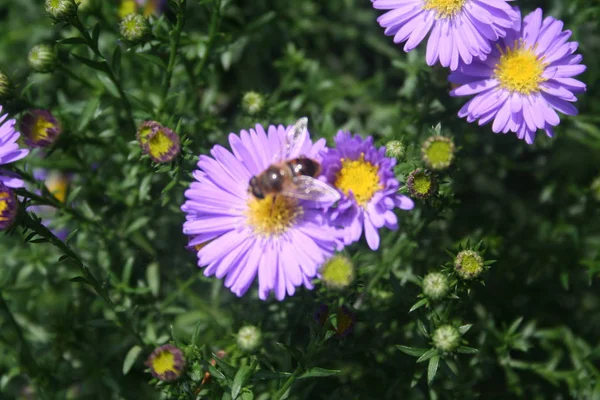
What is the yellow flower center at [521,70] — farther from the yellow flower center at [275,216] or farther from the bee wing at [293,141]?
the yellow flower center at [275,216]

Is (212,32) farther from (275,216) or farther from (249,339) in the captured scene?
(249,339)

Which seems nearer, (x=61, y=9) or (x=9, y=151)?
(x=9, y=151)

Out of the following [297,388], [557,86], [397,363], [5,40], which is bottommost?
[297,388]

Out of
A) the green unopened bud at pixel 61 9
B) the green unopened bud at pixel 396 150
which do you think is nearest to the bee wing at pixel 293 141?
the green unopened bud at pixel 396 150

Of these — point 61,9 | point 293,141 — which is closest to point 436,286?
point 293,141

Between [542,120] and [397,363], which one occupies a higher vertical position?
[542,120]

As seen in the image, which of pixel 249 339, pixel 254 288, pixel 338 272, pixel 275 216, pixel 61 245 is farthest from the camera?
pixel 254 288

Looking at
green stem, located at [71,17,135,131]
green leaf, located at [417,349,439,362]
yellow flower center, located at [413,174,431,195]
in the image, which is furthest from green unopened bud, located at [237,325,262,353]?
green stem, located at [71,17,135,131]

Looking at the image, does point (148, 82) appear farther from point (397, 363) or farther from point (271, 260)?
point (397, 363)

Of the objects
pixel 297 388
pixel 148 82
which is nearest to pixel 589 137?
pixel 297 388
